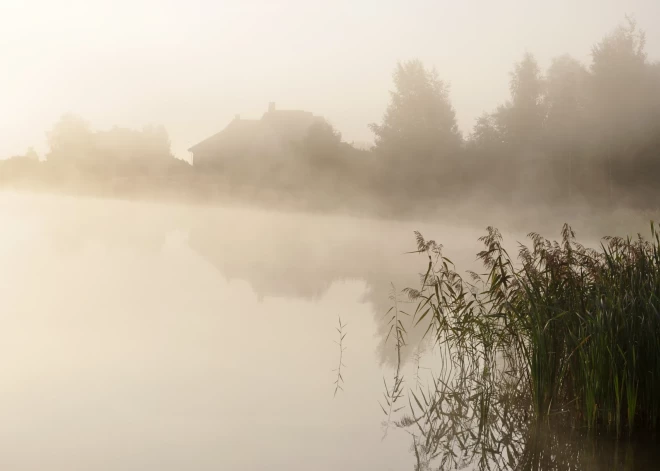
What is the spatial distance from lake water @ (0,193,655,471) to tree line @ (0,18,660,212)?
1575 cm

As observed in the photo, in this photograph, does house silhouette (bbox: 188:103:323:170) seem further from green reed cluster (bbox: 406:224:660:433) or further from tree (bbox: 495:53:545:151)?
green reed cluster (bbox: 406:224:660:433)

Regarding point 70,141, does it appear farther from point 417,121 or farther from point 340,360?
point 340,360

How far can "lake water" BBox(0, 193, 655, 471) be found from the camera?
5602mm

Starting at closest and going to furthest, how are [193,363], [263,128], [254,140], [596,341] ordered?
[596,341]
[193,363]
[254,140]
[263,128]

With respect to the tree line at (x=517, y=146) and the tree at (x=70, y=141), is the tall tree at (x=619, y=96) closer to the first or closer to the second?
the tree line at (x=517, y=146)

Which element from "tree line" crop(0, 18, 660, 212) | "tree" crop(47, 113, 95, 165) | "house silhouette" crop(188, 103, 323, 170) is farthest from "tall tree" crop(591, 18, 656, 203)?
"tree" crop(47, 113, 95, 165)

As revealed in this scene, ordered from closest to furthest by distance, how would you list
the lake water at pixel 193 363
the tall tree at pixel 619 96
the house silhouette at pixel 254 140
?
the lake water at pixel 193 363
the tall tree at pixel 619 96
the house silhouette at pixel 254 140

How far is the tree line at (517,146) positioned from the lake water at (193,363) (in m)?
15.7

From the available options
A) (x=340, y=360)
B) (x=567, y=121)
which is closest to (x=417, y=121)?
(x=567, y=121)

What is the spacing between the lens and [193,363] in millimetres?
8773

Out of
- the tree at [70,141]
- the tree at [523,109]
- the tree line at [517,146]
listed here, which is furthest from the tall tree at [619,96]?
the tree at [70,141]

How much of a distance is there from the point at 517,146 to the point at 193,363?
34.3 meters

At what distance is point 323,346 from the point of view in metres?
9.97

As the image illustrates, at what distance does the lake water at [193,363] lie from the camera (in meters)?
5.60
